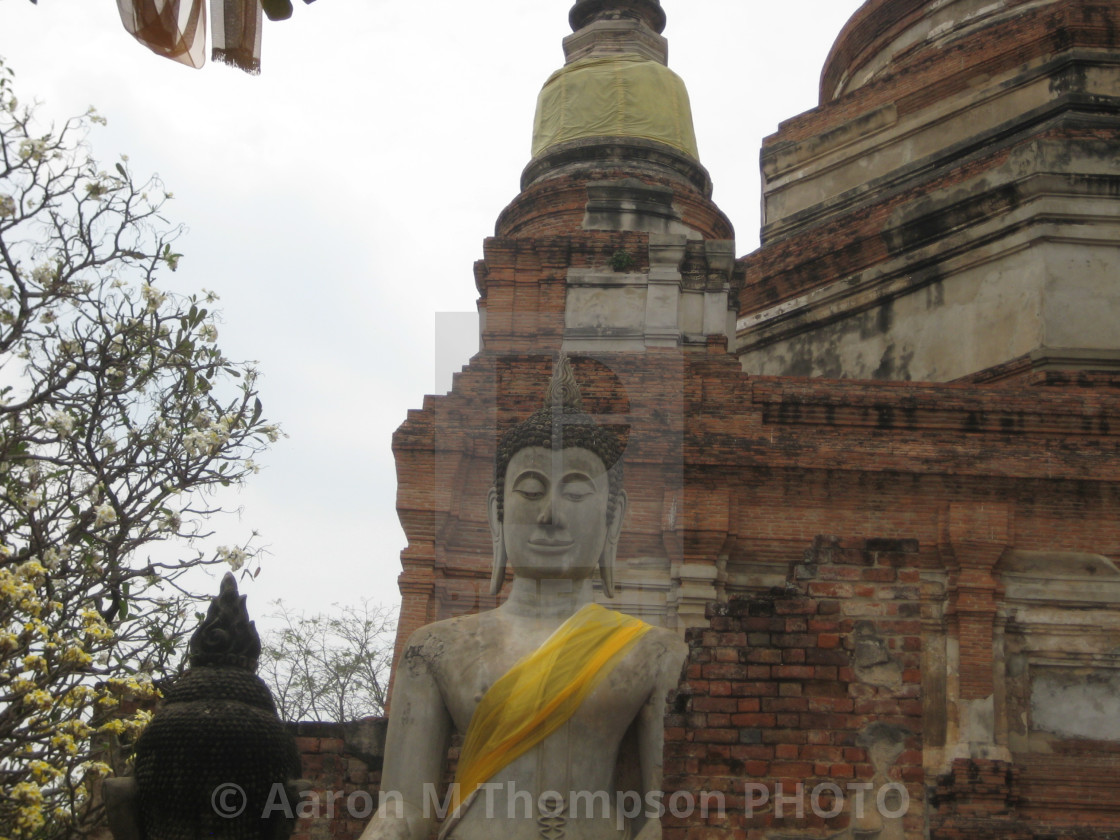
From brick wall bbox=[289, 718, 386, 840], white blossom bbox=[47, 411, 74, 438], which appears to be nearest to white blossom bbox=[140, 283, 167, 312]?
white blossom bbox=[47, 411, 74, 438]

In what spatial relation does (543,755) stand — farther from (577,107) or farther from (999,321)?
(577,107)

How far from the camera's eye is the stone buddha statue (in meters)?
4.77

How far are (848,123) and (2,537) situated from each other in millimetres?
9710

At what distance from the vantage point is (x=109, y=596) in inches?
380

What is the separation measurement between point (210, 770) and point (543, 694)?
1.05m

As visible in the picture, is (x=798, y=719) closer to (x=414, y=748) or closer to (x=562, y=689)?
(x=562, y=689)

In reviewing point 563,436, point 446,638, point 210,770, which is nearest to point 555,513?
point 563,436

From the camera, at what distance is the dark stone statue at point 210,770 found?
4336 mm

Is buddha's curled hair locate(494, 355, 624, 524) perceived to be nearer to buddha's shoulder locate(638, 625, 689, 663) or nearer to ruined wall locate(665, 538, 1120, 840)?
buddha's shoulder locate(638, 625, 689, 663)

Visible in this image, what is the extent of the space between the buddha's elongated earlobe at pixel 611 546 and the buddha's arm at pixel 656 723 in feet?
1.53

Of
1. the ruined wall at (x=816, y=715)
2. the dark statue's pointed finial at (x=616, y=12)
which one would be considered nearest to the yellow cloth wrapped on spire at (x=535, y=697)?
the ruined wall at (x=816, y=715)

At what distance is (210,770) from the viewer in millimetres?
4352

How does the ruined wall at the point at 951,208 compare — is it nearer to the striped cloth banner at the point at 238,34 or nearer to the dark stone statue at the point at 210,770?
the dark stone statue at the point at 210,770

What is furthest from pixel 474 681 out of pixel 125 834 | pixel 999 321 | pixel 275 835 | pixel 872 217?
pixel 872 217
